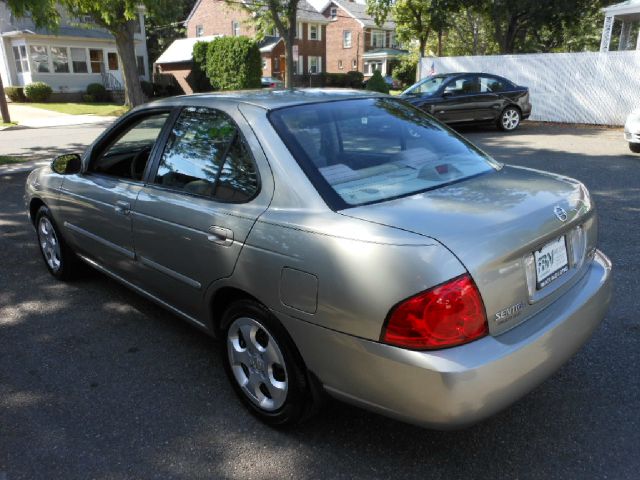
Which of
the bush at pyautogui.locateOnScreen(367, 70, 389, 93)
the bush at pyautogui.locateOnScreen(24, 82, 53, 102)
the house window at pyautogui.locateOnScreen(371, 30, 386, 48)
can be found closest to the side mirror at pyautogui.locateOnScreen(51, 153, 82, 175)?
the bush at pyautogui.locateOnScreen(367, 70, 389, 93)

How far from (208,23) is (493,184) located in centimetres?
5403

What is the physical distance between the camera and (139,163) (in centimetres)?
360

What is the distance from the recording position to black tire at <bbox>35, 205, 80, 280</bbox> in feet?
14.8

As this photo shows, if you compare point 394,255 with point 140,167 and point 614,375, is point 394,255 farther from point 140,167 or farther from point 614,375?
point 140,167

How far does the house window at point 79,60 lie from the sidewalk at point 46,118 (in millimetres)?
8224

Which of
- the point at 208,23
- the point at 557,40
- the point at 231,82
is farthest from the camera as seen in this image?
the point at 208,23

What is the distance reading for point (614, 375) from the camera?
3.09 m

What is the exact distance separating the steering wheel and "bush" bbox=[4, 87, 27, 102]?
1204 inches

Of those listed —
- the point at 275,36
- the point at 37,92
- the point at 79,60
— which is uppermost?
the point at 275,36

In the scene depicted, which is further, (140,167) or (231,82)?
(231,82)

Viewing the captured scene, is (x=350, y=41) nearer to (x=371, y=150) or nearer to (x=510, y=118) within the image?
(x=510, y=118)

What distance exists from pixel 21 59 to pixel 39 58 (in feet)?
3.46

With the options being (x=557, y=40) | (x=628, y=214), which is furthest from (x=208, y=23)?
(x=628, y=214)

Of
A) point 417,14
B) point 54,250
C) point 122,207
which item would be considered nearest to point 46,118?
point 417,14
